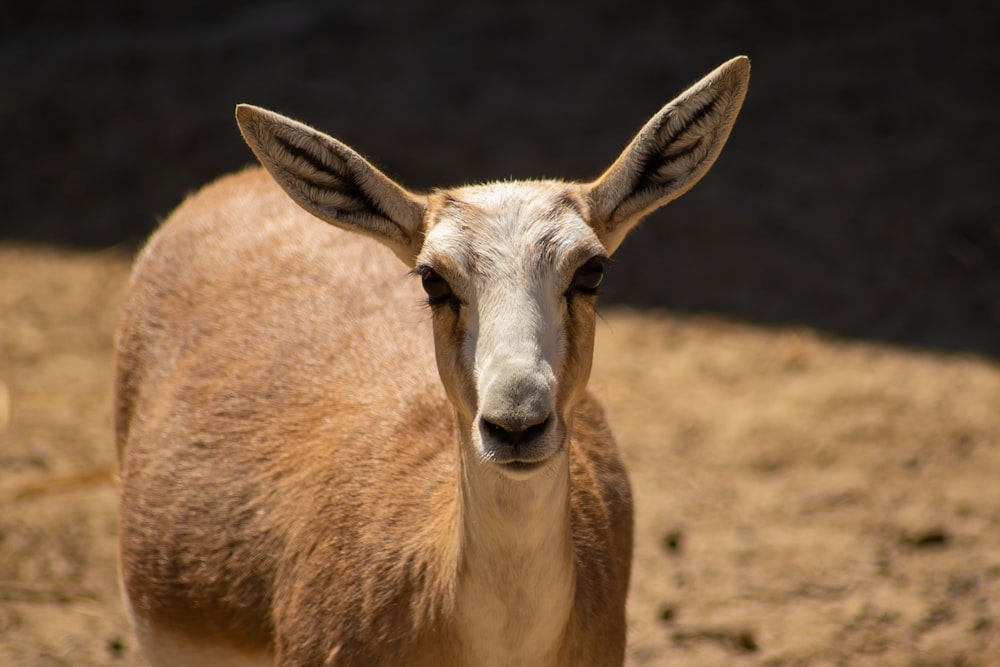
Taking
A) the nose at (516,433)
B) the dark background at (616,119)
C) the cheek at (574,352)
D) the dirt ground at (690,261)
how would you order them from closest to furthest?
the nose at (516,433), the cheek at (574,352), the dirt ground at (690,261), the dark background at (616,119)

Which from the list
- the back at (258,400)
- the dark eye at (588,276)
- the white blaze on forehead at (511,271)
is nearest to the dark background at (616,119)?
the back at (258,400)

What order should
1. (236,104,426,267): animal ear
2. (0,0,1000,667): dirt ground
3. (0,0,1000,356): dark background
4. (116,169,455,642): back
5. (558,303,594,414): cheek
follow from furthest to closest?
(0,0,1000,356): dark background → (0,0,1000,667): dirt ground → (116,169,455,642): back → (236,104,426,267): animal ear → (558,303,594,414): cheek

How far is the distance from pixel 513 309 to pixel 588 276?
30 cm

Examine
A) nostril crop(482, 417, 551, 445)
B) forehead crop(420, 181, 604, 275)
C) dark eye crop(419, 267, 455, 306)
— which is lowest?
nostril crop(482, 417, 551, 445)

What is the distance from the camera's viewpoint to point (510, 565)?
3203 millimetres

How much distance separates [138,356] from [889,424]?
3.81m

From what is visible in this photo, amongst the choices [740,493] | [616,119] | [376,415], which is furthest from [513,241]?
[616,119]

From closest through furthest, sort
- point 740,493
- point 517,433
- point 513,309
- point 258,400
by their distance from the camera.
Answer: point 517,433
point 513,309
point 258,400
point 740,493

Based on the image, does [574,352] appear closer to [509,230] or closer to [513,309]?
[513,309]

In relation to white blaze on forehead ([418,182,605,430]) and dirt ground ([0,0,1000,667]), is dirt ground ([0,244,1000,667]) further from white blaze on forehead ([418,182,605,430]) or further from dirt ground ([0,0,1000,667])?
white blaze on forehead ([418,182,605,430])

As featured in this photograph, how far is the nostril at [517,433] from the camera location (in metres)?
2.89

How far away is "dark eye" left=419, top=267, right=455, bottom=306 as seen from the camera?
3225 mm

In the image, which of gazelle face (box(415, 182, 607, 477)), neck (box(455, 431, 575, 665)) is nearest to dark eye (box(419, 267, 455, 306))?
gazelle face (box(415, 182, 607, 477))

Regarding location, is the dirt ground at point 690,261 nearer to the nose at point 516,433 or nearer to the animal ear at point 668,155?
the animal ear at point 668,155
